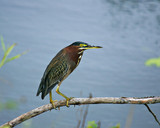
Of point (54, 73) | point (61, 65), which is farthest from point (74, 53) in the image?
point (54, 73)

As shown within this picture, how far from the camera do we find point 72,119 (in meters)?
5.18

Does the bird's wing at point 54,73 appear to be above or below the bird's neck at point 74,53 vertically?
below

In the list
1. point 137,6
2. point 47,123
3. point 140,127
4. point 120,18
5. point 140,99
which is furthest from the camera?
point 137,6

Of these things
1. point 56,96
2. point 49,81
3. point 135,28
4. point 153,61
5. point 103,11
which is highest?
point 103,11

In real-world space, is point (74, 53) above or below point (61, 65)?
above

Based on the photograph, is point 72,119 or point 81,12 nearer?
point 72,119

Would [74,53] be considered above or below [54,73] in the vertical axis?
above

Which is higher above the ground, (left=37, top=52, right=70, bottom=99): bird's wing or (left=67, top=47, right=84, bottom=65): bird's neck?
(left=67, top=47, right=84, bottom=65): bird's neck

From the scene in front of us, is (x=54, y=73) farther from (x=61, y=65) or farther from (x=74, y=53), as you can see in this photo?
(x=74, y=53)

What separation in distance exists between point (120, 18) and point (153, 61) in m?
8.60

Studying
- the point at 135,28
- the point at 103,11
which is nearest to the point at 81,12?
the point at 103,11

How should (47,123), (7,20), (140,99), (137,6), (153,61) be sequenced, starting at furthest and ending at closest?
(137,6), (7,20), (47,123), (140,99), (153,61)

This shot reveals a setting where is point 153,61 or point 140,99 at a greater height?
point 153,61

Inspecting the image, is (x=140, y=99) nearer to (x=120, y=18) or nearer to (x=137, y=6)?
(x=120, y=18)
